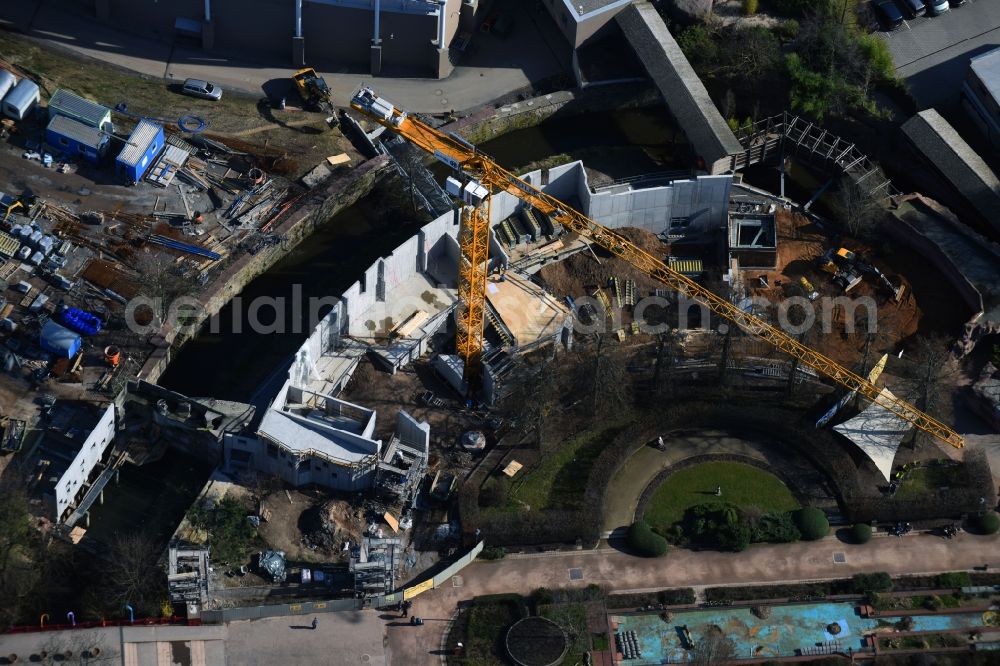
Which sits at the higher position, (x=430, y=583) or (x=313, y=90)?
(x=313, y=90)

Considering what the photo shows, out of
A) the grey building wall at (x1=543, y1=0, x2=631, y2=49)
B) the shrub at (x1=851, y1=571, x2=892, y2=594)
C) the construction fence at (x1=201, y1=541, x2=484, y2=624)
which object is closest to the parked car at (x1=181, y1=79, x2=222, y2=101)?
the grey building wall at (x1=543, y1=0, x2=631, y2=49)

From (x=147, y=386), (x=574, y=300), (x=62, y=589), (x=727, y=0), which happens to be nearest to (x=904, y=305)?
(x=574, y=300)

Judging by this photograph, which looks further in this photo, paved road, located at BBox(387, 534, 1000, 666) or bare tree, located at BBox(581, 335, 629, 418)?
bare tree, located at BBox(581, 335, 629, 418)

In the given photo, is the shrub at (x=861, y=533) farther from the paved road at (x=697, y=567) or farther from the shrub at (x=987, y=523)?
the shrub at (x=987, y=523)

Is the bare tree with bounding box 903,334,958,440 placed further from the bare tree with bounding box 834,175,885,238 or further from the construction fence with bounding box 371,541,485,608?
the construction fence with bounding box 371,541,485,608

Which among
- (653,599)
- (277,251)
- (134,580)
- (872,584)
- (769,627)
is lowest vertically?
(769,627)

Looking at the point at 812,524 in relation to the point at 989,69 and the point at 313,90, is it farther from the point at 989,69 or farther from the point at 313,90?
the point at 313,90

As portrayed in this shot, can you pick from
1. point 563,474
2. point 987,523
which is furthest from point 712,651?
point 987,523
